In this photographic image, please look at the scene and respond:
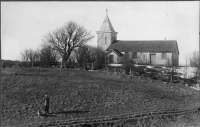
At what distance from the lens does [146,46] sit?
2101 inches

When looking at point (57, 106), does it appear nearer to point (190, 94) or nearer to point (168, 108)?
point (168, 108)

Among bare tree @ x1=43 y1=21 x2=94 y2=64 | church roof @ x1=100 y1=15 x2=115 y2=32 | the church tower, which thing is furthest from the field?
church roof @ x1=100 y1=15 x2=115 y2=32

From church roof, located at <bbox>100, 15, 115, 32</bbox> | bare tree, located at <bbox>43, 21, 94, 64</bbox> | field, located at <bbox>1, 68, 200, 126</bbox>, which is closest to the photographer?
field, located at <bbox>1, 68, 200, 126</bbox>

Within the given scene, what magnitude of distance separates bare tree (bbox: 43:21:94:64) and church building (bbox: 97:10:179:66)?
614cm

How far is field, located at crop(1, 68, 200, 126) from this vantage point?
60.8 ft

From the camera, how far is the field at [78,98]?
60.8ft

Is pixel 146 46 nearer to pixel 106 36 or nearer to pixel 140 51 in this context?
pixel 140 51

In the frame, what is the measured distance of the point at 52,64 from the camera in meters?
38.9

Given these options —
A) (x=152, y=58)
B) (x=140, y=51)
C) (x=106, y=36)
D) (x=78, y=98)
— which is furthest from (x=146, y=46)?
(x=78, y=98)

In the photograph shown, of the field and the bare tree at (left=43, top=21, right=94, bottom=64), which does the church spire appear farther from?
the field

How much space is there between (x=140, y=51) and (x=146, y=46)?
1.82m

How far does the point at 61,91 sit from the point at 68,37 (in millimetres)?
25423

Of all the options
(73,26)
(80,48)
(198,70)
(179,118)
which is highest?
(73,26)

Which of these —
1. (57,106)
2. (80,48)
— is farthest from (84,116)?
(80,48)
